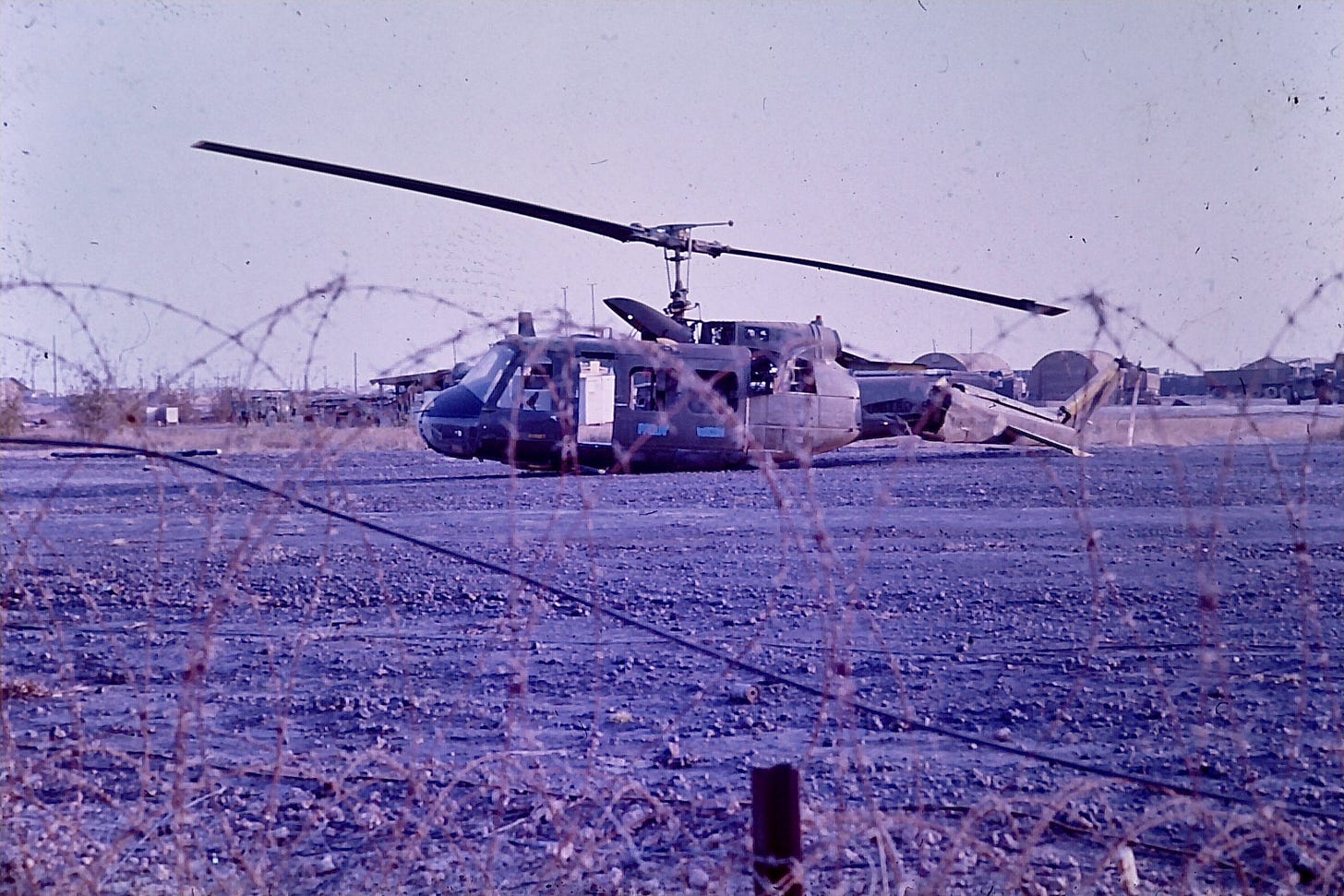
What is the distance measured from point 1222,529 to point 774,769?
36.6 ft

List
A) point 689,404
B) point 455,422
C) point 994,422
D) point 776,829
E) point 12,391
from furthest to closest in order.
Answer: point 994,422, point 455,422, point 689,404, point 12,391, point 776,829

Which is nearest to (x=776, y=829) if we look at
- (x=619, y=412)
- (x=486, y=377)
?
(x=619, y=412)

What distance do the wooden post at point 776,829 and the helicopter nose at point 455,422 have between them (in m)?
11.4

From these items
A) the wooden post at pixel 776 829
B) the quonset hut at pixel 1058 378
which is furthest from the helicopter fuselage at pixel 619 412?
the wooden post at pixel 776 829

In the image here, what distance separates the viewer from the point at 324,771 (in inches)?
185

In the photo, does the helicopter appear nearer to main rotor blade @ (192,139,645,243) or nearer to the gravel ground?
the gravel ground

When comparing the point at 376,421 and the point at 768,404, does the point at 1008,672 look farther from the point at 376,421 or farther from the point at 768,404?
the point at 768,404

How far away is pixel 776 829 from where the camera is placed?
2.33m

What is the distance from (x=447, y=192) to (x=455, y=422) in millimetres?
7679

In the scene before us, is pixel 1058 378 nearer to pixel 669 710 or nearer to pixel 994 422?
pixel 994 422

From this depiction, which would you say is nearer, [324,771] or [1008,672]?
[324,771]

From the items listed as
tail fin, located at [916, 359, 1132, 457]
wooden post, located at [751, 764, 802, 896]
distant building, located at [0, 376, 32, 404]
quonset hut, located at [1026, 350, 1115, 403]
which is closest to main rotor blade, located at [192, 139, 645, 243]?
distant building, located at [0, 376, 32, 404]

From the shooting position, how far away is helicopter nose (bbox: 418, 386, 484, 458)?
44.5 ft

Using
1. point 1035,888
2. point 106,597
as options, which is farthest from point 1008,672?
point 106,597
